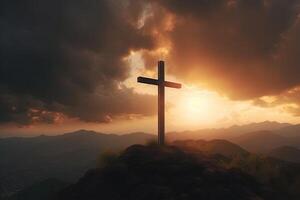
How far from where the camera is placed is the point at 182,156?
4172 cm

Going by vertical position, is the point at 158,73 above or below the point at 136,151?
above

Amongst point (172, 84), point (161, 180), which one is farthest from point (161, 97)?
point (161, 180)

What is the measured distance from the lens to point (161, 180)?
36.3 meters

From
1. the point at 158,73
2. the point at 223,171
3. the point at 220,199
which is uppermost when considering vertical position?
the point at 158,73

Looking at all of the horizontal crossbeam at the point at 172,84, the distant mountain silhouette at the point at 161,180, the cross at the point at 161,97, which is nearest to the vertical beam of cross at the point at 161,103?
the cross at the point at 161,97

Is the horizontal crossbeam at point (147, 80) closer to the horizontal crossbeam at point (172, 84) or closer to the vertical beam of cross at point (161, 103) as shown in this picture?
the vertical beam of cross at point (161, 103)

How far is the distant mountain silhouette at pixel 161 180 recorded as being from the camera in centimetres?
3412

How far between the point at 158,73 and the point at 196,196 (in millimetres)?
17879

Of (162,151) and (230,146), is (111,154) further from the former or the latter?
(230,146)

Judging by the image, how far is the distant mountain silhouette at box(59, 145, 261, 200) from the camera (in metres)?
34.1

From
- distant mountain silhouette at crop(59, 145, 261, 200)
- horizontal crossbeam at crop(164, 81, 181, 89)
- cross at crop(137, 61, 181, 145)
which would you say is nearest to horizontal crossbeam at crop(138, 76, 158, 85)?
cross at crop(137, 61, 181, 145)

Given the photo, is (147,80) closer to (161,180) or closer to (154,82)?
(154,82)

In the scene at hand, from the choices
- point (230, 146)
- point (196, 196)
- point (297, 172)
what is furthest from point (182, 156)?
point (230, 146)

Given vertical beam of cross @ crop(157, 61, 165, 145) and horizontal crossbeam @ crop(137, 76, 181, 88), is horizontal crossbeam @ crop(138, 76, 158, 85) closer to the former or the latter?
horizontal crossbeam @ crop(137, 76, 181, 88)
